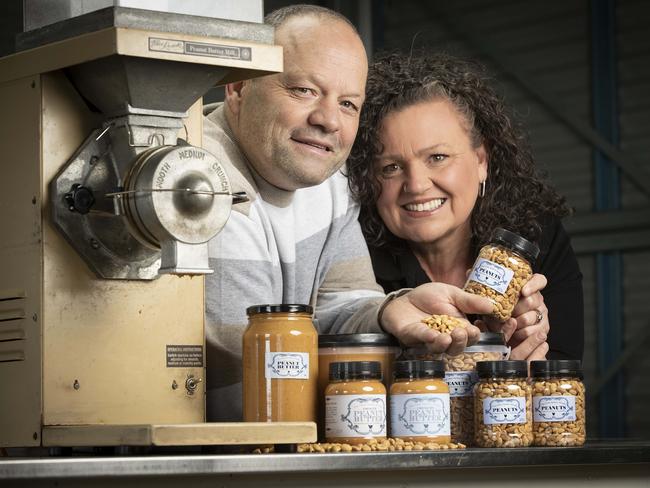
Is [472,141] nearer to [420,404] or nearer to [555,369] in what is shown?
[555,369]

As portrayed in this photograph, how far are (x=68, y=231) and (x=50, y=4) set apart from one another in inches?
Result: 12.1

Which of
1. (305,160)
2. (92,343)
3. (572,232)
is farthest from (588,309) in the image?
(92,343)

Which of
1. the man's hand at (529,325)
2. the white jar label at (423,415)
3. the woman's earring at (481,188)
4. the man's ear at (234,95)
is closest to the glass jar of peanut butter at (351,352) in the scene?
the white jar label at (423,415)

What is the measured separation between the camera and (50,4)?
65.8 inches

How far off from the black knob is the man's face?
485 mm

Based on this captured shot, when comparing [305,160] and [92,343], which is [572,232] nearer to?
[305,160]

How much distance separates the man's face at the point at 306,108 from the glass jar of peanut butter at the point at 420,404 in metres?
0.48

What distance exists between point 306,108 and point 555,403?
2.05 feet

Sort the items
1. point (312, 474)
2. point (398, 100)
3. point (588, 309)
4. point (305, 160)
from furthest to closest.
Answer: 1. point (588, 309)
2. point (398, 100)
3. point (305, 160)
4. point (312, 474)

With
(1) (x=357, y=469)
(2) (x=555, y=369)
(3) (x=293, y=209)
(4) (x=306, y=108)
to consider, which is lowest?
(1) (x=357, y=469)

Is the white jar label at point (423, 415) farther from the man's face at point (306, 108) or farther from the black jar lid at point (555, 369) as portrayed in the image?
the man's face at point (306, 108)

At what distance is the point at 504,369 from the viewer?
173 centimetres

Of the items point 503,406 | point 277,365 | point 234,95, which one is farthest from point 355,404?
point 234,95

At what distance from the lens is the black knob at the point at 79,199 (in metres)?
1.61
